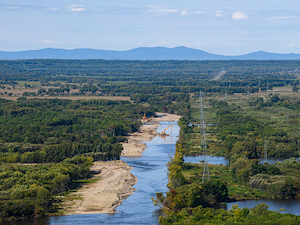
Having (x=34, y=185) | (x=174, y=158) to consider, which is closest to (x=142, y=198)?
(x=34, y=185)

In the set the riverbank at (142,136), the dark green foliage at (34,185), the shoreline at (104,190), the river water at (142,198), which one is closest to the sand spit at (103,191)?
the shoreline at (104,190)

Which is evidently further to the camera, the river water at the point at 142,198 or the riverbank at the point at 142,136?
the riverbank at the point at 142,136

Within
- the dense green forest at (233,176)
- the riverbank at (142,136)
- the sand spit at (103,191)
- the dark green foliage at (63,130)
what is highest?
the dark green foliage at (63,130)

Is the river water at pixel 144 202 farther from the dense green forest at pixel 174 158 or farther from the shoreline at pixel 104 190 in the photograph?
the dense green forest at pixel 174 158

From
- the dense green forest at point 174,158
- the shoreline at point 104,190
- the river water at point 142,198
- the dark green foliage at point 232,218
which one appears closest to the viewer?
the dark green foliage at point 232,218

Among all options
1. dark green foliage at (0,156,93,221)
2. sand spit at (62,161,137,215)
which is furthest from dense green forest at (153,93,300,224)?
dark green foliage at (0,156,93,221)

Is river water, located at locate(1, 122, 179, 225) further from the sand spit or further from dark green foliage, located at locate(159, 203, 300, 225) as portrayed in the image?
dark green foliage, located at locate(159, 203, 300, 225)

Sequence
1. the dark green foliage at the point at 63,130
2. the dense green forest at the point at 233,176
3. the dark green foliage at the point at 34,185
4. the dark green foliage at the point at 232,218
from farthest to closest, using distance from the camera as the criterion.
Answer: the dark green foliage at the point at 63,130
the dark green foliage at the point at 34,185
the dense green forest at the point at 233,176
the dark green foliage at the point at 232,218

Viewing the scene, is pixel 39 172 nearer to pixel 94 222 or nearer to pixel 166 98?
pixel 94 222
